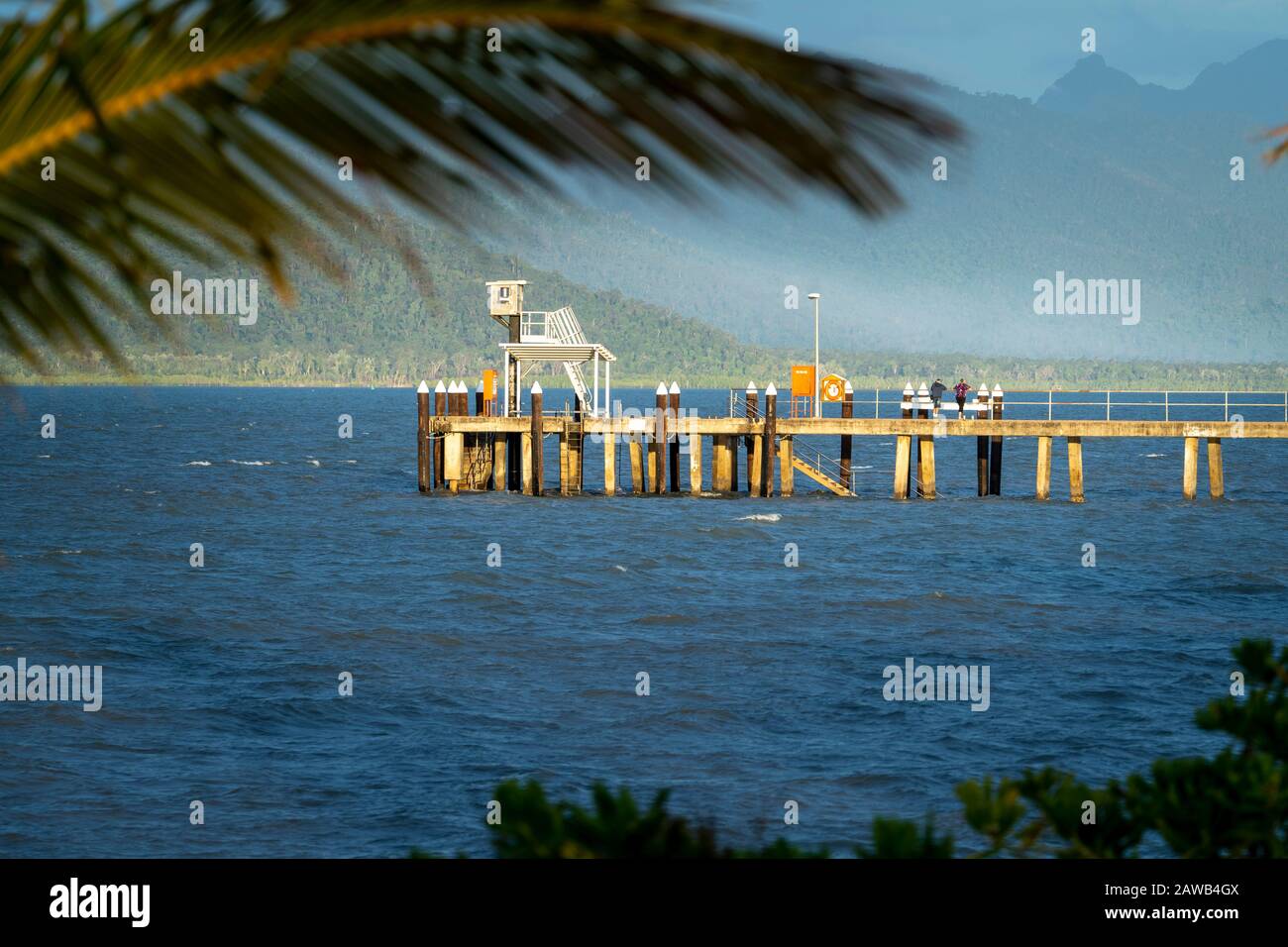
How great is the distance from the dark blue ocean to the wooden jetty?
1.41 meters

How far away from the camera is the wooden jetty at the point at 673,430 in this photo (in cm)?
4641

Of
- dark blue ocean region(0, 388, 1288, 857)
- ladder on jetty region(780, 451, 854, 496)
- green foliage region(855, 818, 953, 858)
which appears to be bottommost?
dark blue ocean region(0, 388, 1288, 857)

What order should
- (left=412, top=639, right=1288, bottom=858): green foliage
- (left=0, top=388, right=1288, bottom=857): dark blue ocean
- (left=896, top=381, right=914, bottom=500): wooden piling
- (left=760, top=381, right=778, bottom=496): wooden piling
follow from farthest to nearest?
(left=896, top=381, right=914, bottom=500): wooden piling, (left=760, top=381, right=778, bottom=496): wooden piling, (left=0, top=388, right=1288, bottom=857): dark blue ocean, (left=412, top=639, right=1288, bottom=858): green foliage

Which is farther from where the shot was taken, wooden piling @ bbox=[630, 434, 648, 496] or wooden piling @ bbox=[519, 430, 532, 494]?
wooden piling @ bbox=[519, 430, 532, 494]

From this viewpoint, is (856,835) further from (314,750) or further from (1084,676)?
(1084,676)

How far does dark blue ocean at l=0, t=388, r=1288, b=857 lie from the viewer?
16391 millimetres

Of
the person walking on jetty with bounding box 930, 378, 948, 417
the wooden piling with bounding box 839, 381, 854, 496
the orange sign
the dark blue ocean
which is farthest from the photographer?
the orange sign

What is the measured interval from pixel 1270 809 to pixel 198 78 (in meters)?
4.00

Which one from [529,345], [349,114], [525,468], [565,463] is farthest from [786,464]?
[349,114]

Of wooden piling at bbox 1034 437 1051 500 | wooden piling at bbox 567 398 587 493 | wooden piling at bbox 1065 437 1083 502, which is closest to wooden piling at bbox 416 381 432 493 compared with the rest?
wooden piling at bbox 567 398 587 493

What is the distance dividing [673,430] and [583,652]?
69.7 feet

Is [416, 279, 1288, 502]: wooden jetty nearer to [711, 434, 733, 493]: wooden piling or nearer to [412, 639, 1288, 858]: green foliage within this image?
[711, 434, 733, 493]: wooden piling
